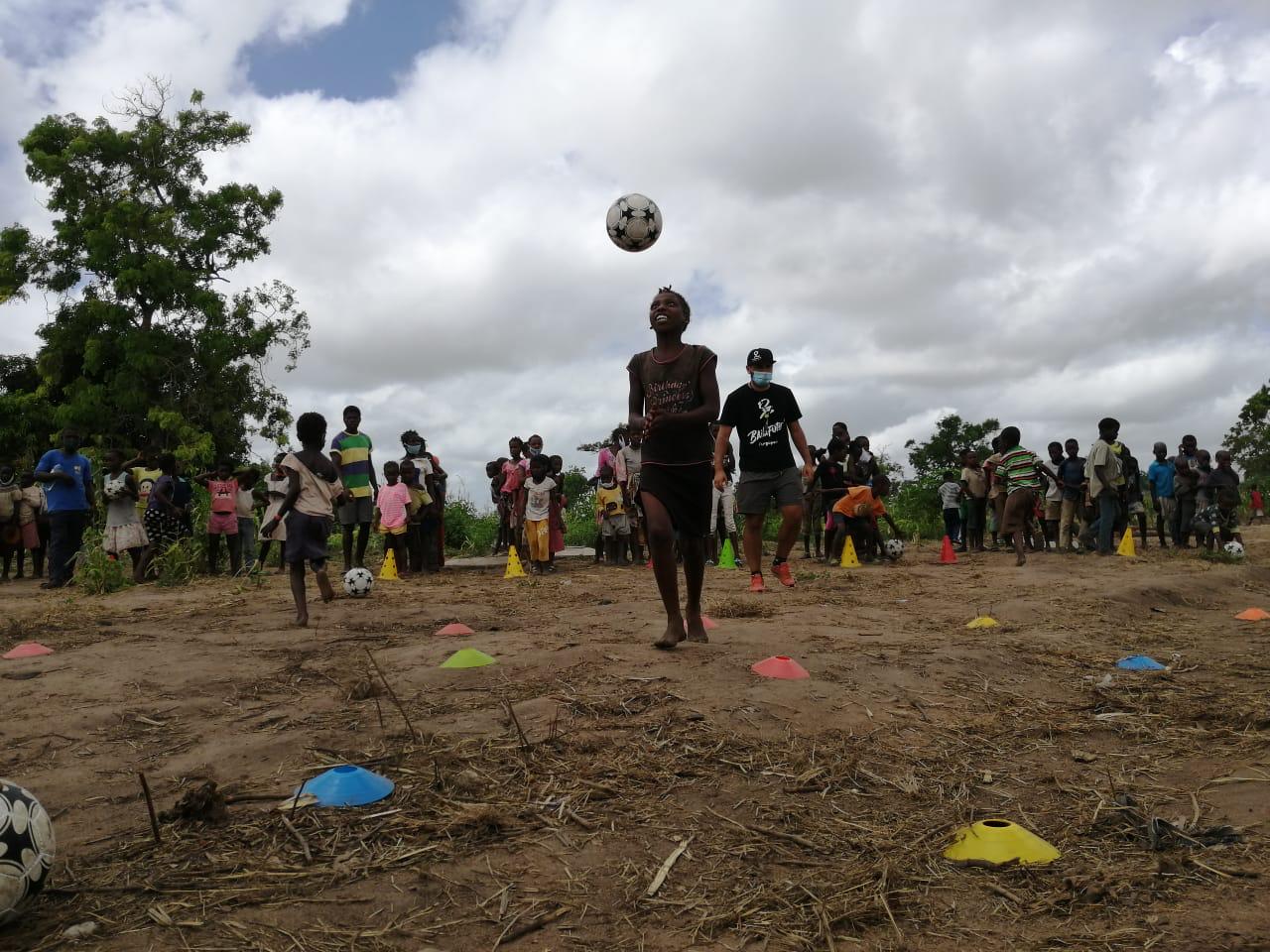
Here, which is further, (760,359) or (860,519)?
(860,519)

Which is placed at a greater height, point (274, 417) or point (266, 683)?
point (274, 417)

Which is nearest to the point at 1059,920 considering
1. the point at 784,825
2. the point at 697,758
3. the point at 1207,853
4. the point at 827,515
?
the point at 1207,853

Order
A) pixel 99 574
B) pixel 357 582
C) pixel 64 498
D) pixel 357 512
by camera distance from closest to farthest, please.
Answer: pixel 357 582 → pixel 99 574 → pixel 357 512 → pixel 64 498

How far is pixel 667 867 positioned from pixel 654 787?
518 millimetres

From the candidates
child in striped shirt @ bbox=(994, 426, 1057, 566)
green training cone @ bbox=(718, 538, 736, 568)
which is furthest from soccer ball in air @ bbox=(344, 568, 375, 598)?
child in striped shirt @ bbox=(994, 426, 1057, 566)

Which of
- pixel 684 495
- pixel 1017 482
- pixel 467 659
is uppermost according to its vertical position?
pixel 1017 482

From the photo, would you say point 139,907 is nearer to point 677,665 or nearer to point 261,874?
point 261,874

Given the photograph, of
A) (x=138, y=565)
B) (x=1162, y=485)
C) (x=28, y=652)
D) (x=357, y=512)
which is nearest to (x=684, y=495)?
(x=28, y=652)

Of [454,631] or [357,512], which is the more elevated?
[357,512]

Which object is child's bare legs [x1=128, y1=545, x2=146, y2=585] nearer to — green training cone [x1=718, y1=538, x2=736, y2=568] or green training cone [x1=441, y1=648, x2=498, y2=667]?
green training cone [x1=718, y1=538, x2=736, y2=568]

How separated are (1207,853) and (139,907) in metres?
2.68

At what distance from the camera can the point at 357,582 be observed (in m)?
8.16

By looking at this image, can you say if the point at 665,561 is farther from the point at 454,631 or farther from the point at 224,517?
the point at 224,517

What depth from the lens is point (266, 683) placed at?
455 cm
